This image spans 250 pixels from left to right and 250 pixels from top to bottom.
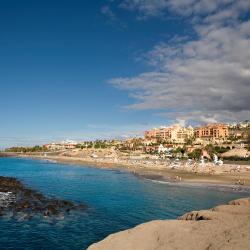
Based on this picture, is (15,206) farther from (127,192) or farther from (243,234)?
(243,234)

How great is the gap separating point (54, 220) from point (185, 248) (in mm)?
18349

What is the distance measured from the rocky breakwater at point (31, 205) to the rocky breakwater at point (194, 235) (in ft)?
55.2

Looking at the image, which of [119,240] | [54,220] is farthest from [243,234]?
[54,220]

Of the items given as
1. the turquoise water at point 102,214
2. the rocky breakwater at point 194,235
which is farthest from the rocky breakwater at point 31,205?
the rocky breakwater at point 194,235

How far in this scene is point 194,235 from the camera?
643 inches

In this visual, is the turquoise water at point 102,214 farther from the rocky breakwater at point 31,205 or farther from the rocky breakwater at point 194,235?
the rocky breakwater at point 194,235

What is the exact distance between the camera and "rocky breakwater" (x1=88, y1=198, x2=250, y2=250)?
1501 centimetres

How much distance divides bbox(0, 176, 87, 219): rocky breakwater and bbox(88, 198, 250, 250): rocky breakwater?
1684cm

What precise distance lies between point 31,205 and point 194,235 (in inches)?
993

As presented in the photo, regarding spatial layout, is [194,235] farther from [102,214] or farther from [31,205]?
[31,205]

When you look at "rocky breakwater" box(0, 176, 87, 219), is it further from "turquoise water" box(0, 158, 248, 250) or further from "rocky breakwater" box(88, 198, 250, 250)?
"rocky breakwater" box(88, 198, 250, 250)

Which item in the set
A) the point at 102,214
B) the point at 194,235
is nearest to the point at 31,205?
the point at 102,214

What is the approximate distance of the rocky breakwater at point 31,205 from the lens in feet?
111

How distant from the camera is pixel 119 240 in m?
17.5
